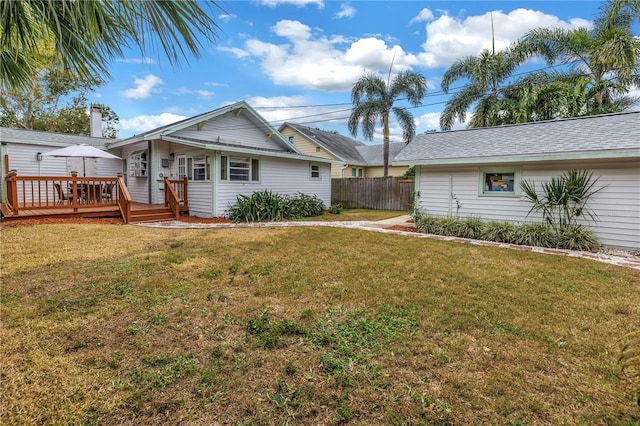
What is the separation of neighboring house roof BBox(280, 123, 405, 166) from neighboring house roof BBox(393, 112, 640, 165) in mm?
13397

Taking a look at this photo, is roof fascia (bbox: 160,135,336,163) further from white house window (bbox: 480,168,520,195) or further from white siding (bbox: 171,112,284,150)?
white house window (bbox: 480,168,520,195)

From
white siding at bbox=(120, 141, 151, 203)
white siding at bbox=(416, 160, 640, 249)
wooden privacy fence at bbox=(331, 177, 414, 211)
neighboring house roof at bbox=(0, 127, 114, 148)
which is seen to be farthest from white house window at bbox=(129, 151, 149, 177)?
white siding at bbox=(416, 160, 640, 249)

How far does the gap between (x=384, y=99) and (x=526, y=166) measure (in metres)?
12.5

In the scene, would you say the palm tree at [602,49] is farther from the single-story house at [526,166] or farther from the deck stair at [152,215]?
the deck stair at [152,215]

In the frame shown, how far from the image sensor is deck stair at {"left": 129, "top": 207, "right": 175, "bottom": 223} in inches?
397

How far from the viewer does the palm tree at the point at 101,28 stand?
166 centimetres

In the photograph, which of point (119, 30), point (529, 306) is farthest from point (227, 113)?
point (529, 306)

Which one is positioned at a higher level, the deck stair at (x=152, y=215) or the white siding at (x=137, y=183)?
the white siding at (x=137, y=183)

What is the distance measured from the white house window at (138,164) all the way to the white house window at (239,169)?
381cm

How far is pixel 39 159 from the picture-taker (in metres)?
12.9

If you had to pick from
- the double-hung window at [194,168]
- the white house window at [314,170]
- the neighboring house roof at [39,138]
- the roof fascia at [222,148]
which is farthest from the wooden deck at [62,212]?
the white house window at [314,170]

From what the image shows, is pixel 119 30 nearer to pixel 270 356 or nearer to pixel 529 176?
pixel 270 356

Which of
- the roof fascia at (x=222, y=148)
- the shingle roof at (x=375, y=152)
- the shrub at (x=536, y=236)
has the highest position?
the shingle roof at (x=375, y=152)

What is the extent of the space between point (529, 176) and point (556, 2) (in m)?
7.69
